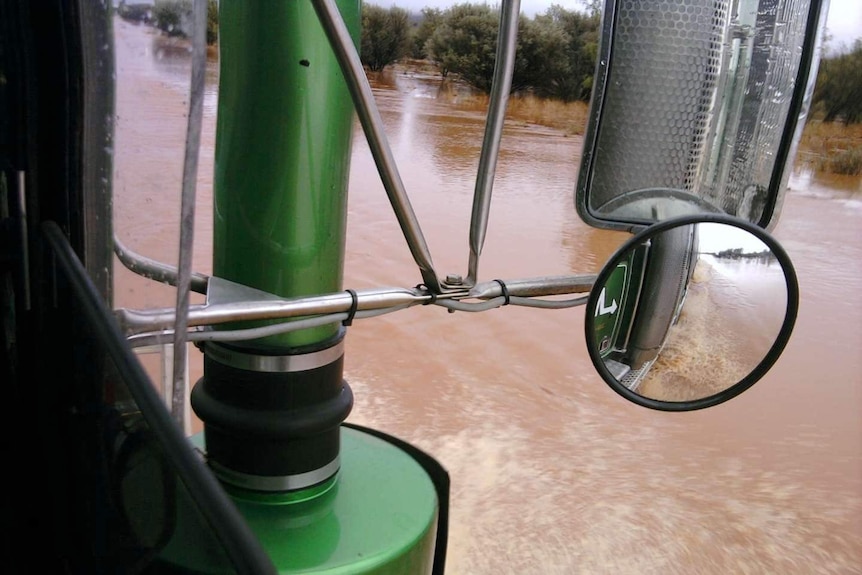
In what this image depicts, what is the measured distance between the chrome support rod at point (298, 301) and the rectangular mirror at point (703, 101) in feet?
0.48

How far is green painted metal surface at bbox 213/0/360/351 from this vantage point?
2.52 feet

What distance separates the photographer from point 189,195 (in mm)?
481

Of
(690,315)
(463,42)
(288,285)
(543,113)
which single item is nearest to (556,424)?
(690,315)

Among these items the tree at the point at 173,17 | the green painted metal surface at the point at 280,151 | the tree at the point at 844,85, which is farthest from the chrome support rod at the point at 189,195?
the tree at the point at 844,85

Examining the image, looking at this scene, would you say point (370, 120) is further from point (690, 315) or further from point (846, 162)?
point (846, 162)

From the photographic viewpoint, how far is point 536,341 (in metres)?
4.14

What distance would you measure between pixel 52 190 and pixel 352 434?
583mm

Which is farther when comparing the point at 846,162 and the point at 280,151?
the point at 846,162

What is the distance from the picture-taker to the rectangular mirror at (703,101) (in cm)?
75

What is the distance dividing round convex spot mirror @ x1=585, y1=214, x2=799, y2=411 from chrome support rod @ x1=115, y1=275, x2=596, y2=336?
0.07 metres

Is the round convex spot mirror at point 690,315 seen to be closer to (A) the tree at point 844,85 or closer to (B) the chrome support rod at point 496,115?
(B) the chrome support rod at point 496,115

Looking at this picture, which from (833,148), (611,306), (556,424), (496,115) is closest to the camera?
(496,115)

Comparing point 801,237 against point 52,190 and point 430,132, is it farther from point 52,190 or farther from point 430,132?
point 52,190

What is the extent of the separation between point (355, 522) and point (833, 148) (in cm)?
1753
